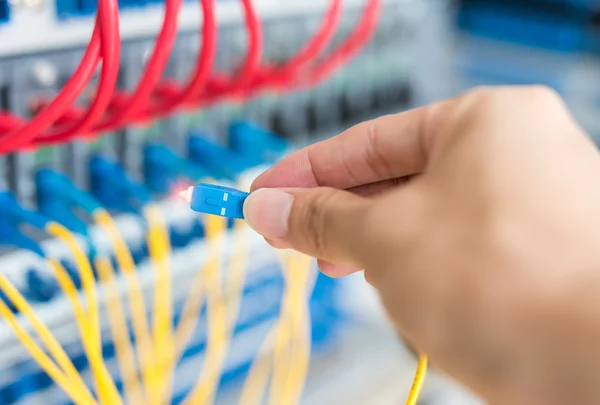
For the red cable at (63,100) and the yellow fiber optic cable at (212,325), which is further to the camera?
the yellow fiber optic cable at (212,325)

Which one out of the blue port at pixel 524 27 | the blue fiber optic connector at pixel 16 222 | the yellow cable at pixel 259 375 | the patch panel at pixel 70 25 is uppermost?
the patch panel at pixel 70 25

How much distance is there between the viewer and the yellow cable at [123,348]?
2.19 ft

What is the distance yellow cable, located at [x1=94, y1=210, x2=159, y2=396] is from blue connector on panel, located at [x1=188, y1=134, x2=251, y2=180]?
0.13 m

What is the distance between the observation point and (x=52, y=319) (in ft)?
2.09

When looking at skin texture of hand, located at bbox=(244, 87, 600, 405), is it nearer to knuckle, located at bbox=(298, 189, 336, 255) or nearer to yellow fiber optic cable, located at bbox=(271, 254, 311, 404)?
knuckle, located at bbox=(298, 189, 336, 255)

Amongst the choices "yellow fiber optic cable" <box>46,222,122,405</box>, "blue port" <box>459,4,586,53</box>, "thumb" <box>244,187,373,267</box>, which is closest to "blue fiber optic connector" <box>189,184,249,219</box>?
"thumb" <box>244,187,373,267</box>

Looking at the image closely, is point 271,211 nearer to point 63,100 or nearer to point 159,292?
point 63,100

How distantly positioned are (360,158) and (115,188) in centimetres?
28

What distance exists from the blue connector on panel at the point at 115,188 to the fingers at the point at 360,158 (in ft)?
0.65

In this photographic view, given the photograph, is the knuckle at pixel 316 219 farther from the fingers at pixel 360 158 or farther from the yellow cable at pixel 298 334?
the yellow cable at pixel 298 334

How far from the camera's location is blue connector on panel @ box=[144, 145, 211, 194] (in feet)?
2.25

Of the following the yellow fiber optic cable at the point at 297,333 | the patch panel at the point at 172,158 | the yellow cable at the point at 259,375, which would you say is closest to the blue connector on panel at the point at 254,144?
the patch panel at the point at 172,158

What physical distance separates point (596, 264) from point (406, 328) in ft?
0.32

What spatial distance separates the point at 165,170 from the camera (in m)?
0.70
